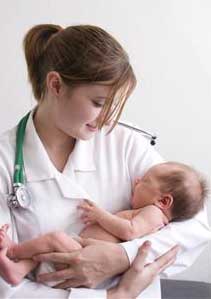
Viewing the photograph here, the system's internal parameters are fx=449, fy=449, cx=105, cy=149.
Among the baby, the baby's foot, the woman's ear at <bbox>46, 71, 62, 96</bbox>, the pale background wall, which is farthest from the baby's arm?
the pale background wall

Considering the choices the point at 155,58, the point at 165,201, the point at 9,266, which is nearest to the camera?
the point at 9,266

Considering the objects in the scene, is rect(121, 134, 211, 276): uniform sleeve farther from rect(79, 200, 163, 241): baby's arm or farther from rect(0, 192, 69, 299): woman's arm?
rect(0, 192, 69, 299): woman's arm

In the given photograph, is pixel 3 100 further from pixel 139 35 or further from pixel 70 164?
pixel 70 164

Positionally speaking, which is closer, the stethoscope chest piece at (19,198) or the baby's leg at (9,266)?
the baby's leg at (9,266)

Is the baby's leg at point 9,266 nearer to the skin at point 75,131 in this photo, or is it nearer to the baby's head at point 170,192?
the skin at point 75,131

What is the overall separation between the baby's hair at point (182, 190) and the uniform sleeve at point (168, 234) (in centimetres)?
3

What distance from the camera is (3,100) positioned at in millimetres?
2186

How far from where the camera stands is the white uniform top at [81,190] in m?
1.27

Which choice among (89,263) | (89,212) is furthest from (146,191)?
(89,263)

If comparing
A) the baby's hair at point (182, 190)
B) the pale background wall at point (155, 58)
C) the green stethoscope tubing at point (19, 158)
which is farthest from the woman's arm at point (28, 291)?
the pale background wall at point (155, 58)

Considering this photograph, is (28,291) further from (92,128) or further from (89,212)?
(92,128)

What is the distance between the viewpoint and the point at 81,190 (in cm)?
135

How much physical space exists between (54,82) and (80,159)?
25 cm

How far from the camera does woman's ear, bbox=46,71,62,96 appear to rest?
4.23 feet
